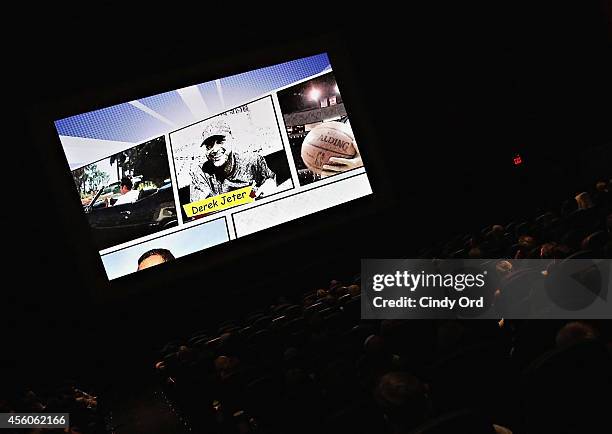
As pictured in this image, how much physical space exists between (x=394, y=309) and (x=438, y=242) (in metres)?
5.00

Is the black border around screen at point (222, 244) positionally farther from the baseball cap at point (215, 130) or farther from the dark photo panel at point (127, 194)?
the baseball cap at point (215, 130)

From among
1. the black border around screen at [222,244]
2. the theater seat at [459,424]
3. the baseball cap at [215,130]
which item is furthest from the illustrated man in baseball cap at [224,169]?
the theater seat at [459,424]

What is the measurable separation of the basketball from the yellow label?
3.22 feet

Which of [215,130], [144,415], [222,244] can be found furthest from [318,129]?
[144,415]

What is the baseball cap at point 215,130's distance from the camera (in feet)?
27.1

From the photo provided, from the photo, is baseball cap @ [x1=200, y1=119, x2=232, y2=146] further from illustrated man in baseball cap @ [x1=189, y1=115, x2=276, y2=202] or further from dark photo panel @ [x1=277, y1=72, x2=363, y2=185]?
dark photo panel @ [x1=277, y1=72, x2=363, y2=185]

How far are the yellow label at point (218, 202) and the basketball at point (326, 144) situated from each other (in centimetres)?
98

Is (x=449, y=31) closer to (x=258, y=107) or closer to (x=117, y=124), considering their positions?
(x=258, y=107)

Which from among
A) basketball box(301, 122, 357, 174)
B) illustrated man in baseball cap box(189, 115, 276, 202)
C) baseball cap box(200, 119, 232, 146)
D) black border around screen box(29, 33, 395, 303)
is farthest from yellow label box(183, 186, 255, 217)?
basketball box(301, 122, 357, 174)

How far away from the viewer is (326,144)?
8625 millimetres

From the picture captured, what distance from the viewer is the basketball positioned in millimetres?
8477

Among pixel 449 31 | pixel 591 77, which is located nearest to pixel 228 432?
pixel 449 31

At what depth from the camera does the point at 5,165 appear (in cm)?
796

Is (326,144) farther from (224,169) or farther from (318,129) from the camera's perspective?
(224,169)
